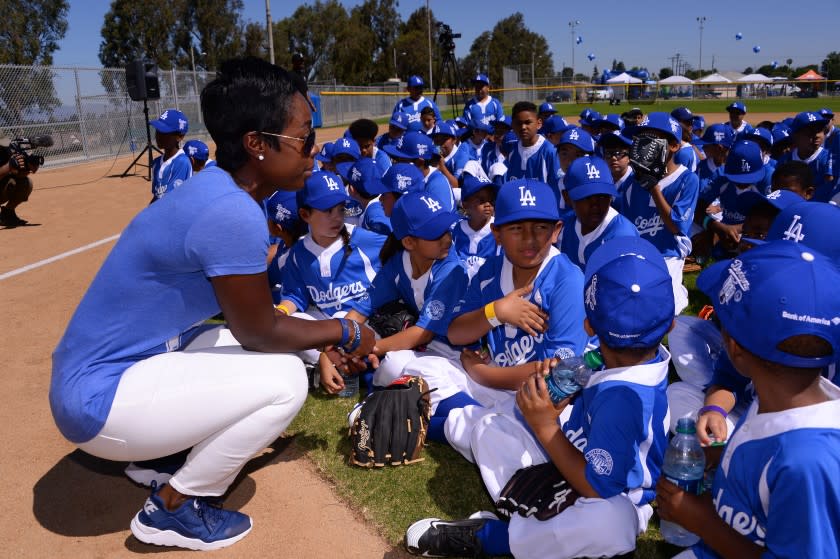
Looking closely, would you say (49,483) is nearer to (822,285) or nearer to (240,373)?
(240,373)

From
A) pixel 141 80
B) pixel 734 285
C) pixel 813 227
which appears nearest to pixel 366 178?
pixel 813 227

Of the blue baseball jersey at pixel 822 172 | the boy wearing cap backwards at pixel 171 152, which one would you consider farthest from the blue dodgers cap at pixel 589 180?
the boy wearing cap backwards at pixel 171 152

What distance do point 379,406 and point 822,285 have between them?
2.19m

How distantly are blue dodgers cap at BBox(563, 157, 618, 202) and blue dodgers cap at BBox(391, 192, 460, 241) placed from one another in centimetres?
111

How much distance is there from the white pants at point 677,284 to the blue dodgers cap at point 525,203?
231cm

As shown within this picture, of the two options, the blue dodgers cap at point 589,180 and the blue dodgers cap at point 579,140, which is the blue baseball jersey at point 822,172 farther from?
the blue dodgers cap at point 589,180

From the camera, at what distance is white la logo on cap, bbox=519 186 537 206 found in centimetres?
306

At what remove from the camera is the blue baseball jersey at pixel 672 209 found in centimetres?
544

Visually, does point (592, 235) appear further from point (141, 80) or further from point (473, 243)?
point (141, 80)

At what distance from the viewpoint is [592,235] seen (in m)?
4.43

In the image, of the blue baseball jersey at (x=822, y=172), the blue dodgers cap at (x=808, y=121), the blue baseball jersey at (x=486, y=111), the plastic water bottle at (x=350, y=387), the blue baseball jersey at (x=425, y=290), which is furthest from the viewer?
the blue baseball jersey at (x=486, y=111)

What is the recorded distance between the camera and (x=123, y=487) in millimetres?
3084

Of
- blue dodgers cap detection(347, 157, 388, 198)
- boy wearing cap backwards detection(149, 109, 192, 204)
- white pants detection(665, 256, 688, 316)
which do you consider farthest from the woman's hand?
boy wearing cap backwards detection(149, 109, 192, 204)

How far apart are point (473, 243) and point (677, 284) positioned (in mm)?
1840
